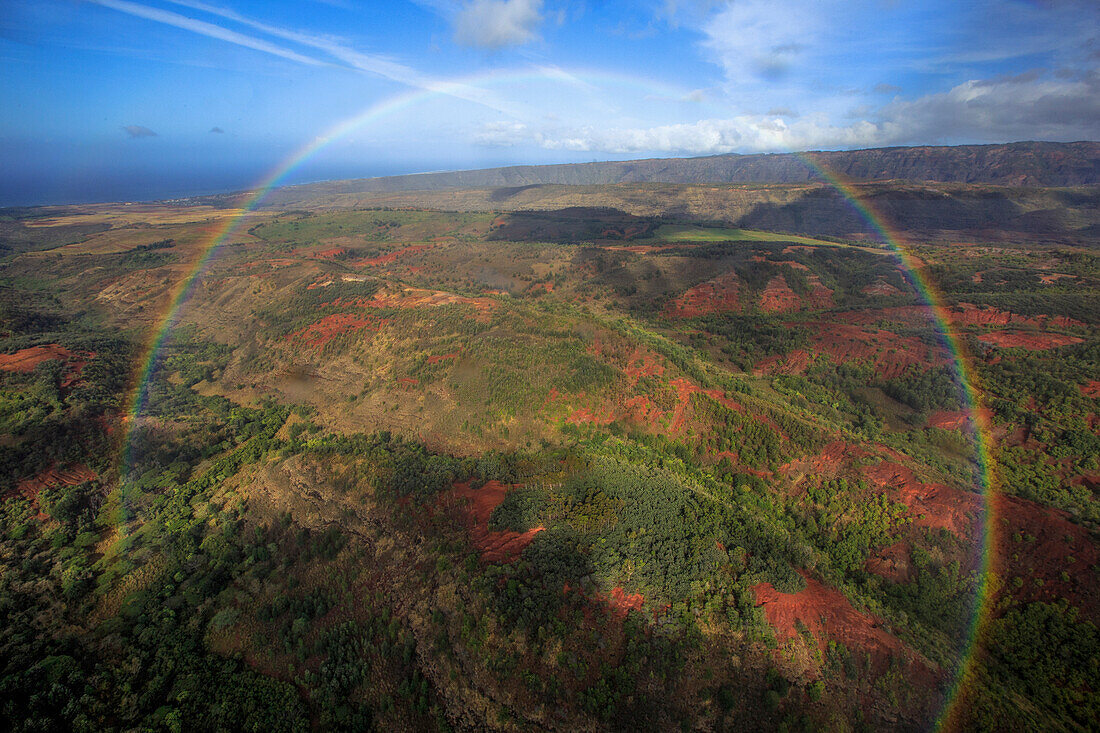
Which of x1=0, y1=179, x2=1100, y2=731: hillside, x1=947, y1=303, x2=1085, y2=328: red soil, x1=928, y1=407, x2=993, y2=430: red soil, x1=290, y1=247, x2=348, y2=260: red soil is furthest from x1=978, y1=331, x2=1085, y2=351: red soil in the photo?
x1=290, y1=247, x2=348, y2=260: red soil

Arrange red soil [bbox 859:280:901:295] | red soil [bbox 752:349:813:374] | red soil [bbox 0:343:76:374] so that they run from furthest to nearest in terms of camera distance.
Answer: red soil [bbox 859:280:901:295]
red soil [bbox 752:349:813:374]
red soil [bbox 0:343:76:374]

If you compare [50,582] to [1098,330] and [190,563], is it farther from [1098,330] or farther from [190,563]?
[1098,330]

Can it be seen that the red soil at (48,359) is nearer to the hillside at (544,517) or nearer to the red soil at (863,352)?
the hillside at (544,517)

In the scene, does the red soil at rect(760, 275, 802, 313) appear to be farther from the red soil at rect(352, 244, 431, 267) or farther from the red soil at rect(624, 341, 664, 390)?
the red soil at rect(352, 244, 431, 267)

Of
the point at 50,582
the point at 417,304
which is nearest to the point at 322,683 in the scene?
the point at 50,582

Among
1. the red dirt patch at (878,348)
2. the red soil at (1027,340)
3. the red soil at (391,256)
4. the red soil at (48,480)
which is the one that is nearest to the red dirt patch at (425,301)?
the red soil at (48,480)

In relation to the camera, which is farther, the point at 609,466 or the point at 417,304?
the point at 417,304
